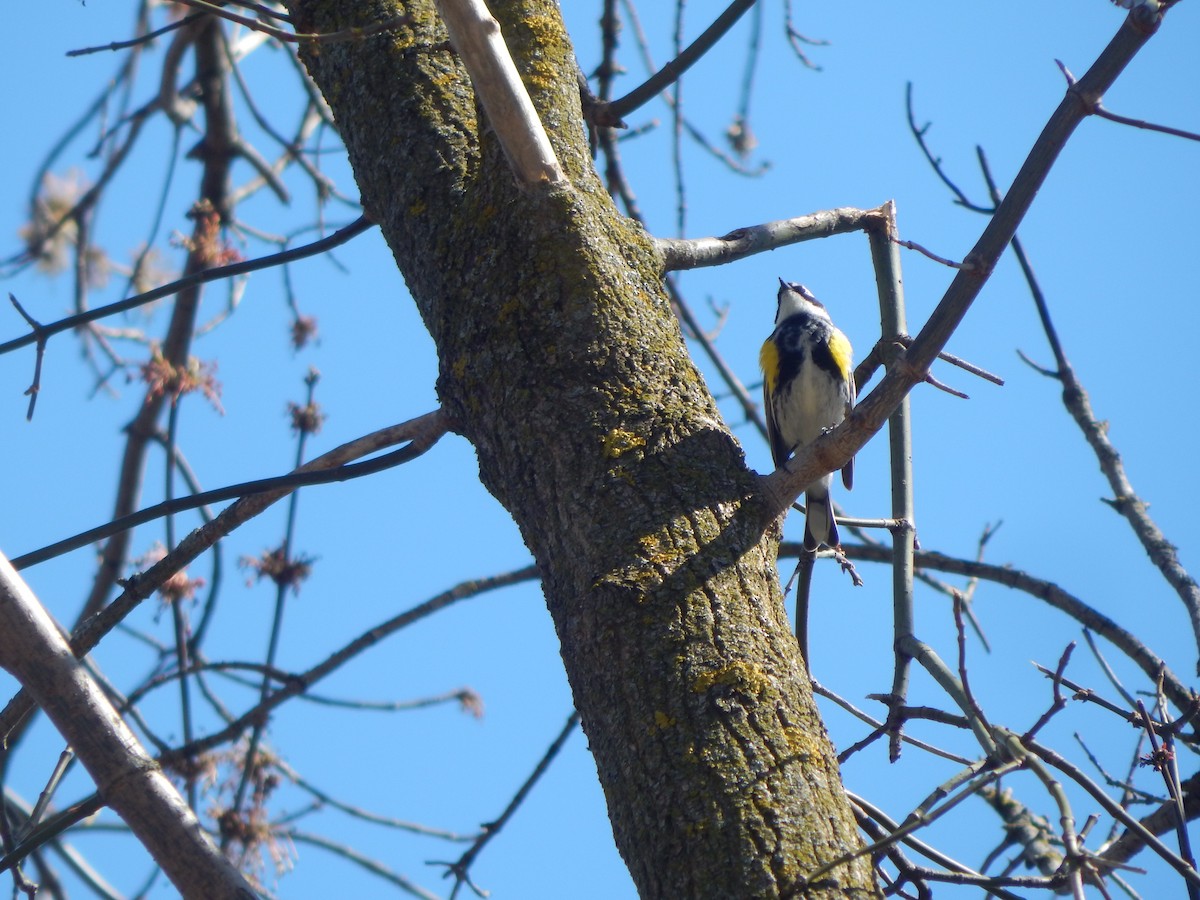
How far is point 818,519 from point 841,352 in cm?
105

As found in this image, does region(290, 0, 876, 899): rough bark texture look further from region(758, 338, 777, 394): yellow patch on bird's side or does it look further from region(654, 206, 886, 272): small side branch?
region(758, 338, 777, 394): yellow patch on bird's side

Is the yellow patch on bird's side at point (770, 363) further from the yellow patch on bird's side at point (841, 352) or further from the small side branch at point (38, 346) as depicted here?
the small side branch at point (38, 346)

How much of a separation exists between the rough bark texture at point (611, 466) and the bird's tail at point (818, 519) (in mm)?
1524

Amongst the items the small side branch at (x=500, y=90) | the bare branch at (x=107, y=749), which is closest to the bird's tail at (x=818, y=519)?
the small side branch at (x=500, y=90)

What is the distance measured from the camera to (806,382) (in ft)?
14.8

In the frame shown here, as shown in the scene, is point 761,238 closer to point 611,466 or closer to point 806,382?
point 611,466

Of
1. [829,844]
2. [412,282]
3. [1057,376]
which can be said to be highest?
[1057,376]

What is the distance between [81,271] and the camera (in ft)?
13.1

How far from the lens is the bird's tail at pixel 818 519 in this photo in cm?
355

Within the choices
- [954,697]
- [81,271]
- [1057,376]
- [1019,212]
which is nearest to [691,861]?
[954,697]

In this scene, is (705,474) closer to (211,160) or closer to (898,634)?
(898,634)

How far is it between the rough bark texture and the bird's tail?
152 cm

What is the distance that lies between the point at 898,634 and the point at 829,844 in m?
0.67

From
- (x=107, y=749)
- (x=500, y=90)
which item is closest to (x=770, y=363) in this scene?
(x=500, y=90)
